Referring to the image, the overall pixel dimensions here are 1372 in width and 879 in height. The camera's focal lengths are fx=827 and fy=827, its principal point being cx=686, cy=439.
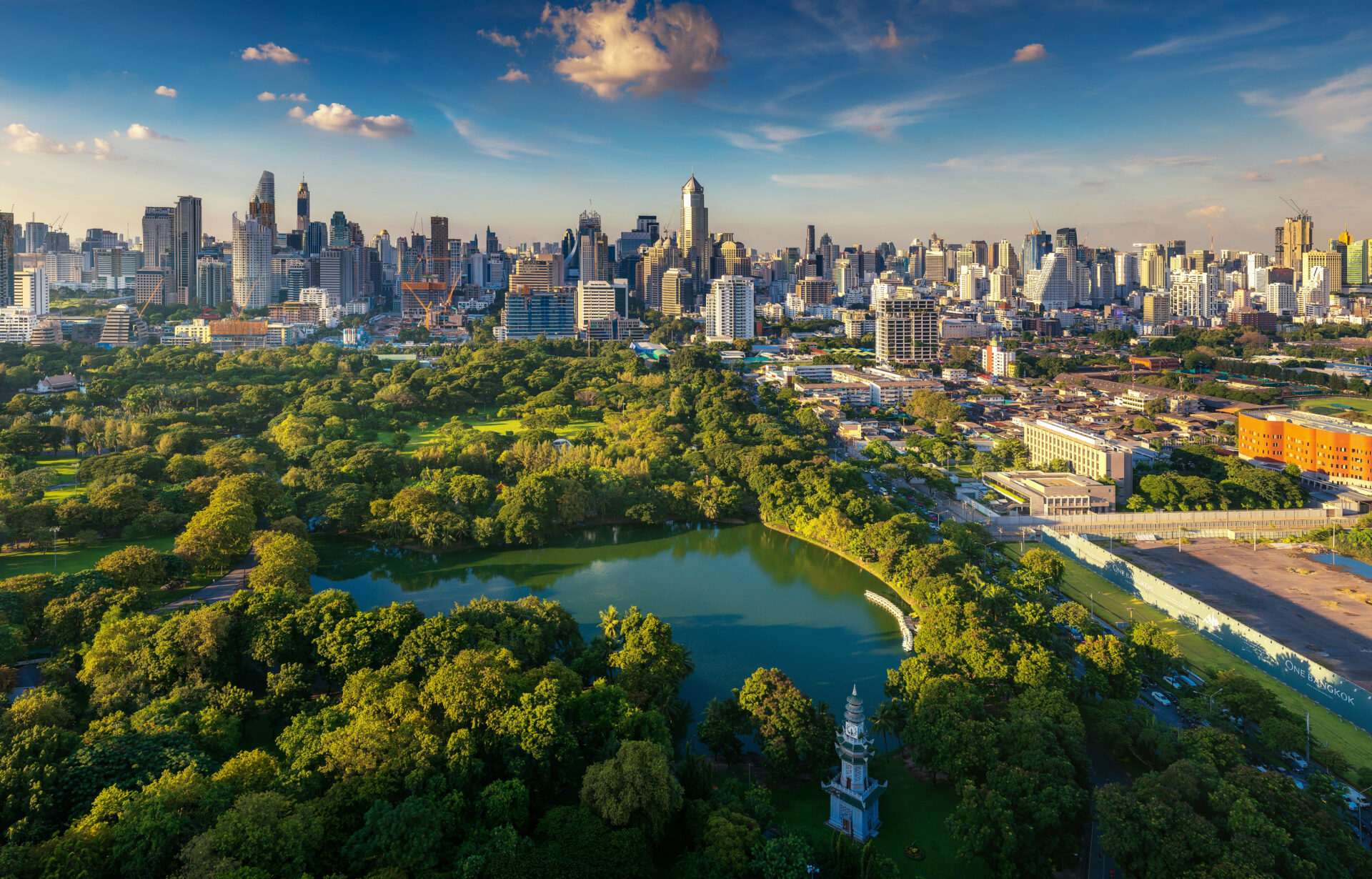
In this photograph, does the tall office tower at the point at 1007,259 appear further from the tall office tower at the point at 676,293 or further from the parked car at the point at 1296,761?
the parked car at the point at 1296,761

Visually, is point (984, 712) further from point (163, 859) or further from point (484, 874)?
point (163, 859)

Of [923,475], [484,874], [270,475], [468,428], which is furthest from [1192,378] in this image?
[484,874]

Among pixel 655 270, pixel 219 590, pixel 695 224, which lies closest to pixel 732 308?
pixel 655 270

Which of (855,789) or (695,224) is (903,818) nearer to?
(855,789)

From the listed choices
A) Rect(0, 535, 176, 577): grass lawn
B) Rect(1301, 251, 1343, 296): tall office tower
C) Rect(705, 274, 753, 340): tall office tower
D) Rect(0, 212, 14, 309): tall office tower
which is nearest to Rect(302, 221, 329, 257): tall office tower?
Rect(0, 212, 14, 309): tall office tower

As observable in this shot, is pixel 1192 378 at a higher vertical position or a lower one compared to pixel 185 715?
higher

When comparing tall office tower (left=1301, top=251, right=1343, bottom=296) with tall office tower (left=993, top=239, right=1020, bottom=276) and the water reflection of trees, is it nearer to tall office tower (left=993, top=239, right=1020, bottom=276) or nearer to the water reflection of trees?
tall office tower (left=993, top=239, right=1020, bottom=276)

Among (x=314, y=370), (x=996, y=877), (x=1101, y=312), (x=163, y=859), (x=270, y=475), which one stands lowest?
(x=996, y=877)
